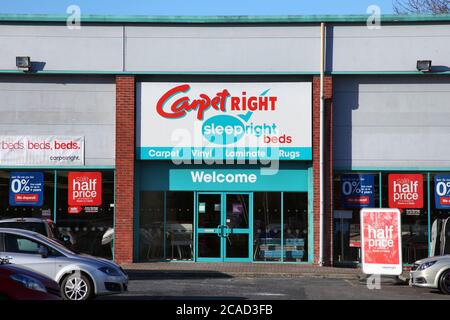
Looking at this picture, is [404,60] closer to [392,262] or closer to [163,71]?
[163,71]

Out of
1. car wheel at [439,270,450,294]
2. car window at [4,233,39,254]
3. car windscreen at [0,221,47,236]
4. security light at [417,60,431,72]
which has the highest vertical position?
security light at [417,60,431,72]

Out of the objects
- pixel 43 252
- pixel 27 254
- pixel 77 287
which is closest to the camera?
pixel 77 287

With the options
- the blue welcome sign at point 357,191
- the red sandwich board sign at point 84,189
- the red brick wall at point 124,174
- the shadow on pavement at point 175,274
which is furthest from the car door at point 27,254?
the blue welcome sign at point 357,191

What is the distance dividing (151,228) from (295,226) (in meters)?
4.65

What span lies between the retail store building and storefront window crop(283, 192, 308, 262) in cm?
4

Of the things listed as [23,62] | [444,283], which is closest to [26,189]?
[23,62]

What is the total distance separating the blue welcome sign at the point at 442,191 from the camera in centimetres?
2258

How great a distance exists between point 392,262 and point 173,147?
384 inches

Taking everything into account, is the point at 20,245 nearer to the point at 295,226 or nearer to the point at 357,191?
the point at 295,226

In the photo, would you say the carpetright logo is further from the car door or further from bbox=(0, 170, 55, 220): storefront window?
the car door

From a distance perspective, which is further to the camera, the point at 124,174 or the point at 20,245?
the point at 124,174

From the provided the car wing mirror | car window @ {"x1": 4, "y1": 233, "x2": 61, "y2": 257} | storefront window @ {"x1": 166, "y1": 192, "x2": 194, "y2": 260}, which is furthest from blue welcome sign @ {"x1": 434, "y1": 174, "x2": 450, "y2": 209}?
the car wing mirror

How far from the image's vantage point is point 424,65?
73.3ft

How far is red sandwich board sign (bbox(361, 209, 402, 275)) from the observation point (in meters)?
14.9
